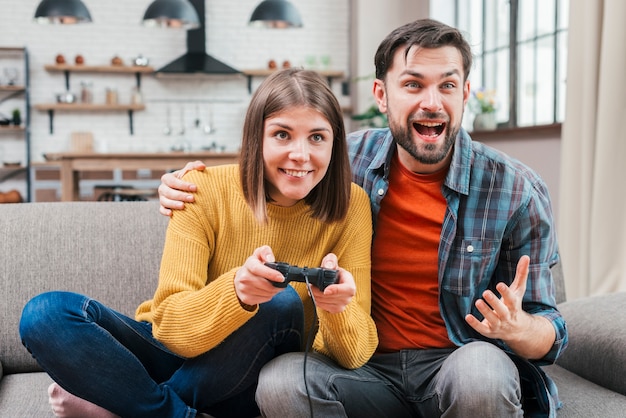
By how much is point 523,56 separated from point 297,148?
405cm

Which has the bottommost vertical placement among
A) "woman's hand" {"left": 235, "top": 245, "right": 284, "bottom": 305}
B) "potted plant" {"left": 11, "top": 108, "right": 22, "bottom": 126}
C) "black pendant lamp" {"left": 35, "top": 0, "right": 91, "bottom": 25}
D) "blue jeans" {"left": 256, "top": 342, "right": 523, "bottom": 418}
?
"blue jeans" {"left": 256, "top": 342, "right": 523, "bottom": 418}

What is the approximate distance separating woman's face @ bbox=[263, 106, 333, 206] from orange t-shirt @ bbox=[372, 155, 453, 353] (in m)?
0.23

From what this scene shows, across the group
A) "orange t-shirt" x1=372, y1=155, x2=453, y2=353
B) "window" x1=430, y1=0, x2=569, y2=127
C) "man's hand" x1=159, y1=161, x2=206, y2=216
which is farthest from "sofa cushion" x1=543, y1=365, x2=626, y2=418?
"window" x1=430, y1=0, x2=569, y2=127

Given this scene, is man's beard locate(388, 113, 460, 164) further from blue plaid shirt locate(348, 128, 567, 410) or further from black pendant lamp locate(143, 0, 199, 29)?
black pendant lamp locate(143, 0, 199, 29)

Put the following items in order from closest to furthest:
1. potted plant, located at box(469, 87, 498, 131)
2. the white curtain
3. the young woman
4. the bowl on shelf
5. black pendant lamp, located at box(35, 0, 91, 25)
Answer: the young woman < the white curtain < potted plant, located at box(469, 87, 498, 131) < black pendant lamp, located at box(35, 0, 91, 25) < the bowl on shelf

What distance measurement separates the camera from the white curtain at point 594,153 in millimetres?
3234

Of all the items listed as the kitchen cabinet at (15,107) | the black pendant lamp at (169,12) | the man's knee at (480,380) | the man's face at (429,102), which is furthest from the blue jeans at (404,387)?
the kitchen cabinet at (15,107)

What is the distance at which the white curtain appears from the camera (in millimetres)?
3234

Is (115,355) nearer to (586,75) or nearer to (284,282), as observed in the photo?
(284,282)

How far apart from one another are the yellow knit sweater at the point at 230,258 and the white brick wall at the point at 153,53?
596 centimetres

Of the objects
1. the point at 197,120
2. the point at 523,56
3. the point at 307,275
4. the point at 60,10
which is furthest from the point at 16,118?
the point at 307,275

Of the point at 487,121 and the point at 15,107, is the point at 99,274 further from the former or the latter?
the point at 15,107

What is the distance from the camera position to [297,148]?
1408 mm

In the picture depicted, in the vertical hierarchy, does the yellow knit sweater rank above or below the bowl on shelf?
below
